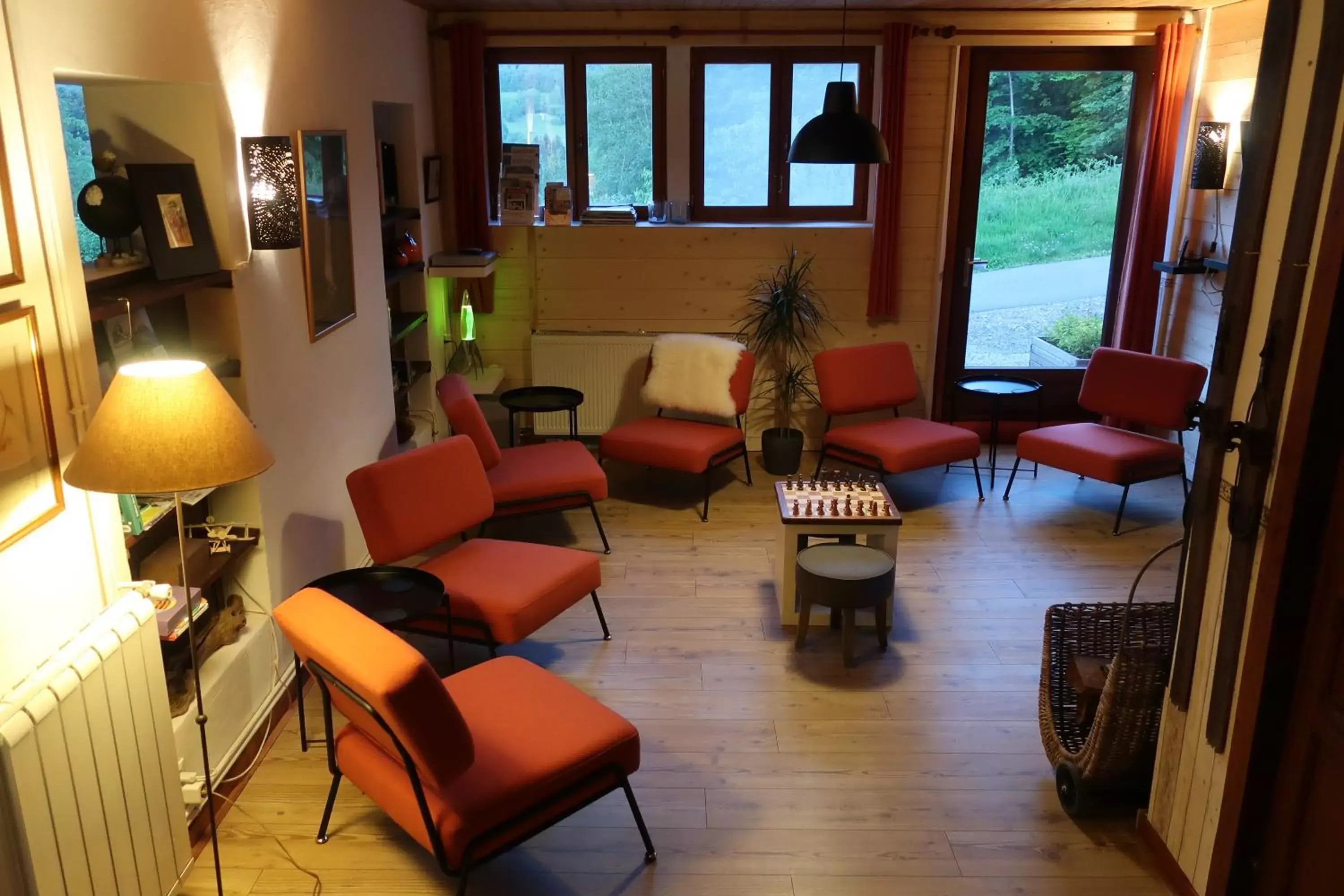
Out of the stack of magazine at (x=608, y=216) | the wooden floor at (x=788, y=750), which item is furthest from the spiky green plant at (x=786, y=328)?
the wooden floor at (x=788, y=750)

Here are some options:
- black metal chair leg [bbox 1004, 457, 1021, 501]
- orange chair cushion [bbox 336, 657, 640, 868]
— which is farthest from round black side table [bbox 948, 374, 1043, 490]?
orange chair cushion [bbox 336, 657, 640, 868]

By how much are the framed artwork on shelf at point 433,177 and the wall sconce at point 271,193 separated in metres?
2.27

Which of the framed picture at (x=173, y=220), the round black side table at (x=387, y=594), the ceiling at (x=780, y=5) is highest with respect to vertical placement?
the ceiling at (x=780, y=5)

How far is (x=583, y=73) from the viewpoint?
633cm

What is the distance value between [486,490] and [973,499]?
9.79ft

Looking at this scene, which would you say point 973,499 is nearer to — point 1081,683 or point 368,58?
point 1081,683

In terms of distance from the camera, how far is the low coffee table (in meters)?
4.37

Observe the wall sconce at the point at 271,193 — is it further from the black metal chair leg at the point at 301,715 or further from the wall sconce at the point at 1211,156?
the wall sconce at the point at 1211,156

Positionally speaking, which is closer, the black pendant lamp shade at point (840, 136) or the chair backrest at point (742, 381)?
the black pendant lamp shade at point (840, 136)

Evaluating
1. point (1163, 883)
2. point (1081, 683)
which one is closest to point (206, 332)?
point (1081, 683)

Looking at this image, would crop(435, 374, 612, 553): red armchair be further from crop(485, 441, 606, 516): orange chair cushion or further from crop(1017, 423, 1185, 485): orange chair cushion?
crop(1017, 423, 1185, 485): orange chair cushion

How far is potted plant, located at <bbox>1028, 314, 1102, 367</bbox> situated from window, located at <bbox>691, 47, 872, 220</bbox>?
1463 mm

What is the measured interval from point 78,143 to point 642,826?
269 cm

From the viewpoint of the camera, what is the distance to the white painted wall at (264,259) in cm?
235
